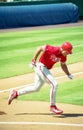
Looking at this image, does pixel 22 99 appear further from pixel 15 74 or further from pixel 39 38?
pixel 39 38

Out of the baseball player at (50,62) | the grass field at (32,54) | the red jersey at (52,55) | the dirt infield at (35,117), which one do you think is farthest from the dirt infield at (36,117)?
the red jersey at (52,55)

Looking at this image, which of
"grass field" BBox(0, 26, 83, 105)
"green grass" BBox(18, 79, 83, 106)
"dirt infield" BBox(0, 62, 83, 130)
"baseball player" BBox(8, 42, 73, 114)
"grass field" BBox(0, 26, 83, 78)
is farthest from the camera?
"grass field" BBox(0, 26, 83, 78)

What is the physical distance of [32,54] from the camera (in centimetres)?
1767

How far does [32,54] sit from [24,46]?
2356mm

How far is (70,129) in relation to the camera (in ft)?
25.3

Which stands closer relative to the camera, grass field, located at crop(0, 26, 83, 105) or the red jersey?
the red jersey

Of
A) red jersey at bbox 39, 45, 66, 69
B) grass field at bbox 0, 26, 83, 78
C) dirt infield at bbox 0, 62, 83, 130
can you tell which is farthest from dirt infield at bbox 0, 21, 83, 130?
grass field at bbox 0, 26, 83, 78

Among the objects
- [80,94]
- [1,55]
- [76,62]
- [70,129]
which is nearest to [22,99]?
[80,94]

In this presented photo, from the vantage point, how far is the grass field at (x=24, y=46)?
1477 cm

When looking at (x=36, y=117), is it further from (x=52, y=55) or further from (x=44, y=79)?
(x=52, y=55)

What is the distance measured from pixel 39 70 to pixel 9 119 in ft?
4.22

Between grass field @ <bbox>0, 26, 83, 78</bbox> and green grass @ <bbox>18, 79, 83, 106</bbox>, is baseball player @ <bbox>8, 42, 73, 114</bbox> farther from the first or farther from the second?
grass field @ <bbox>0, 26, 83, 78</bbox>

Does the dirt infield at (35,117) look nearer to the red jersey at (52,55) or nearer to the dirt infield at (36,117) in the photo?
the dirt infield at (36,117)

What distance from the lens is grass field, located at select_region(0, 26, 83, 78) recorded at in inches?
582
